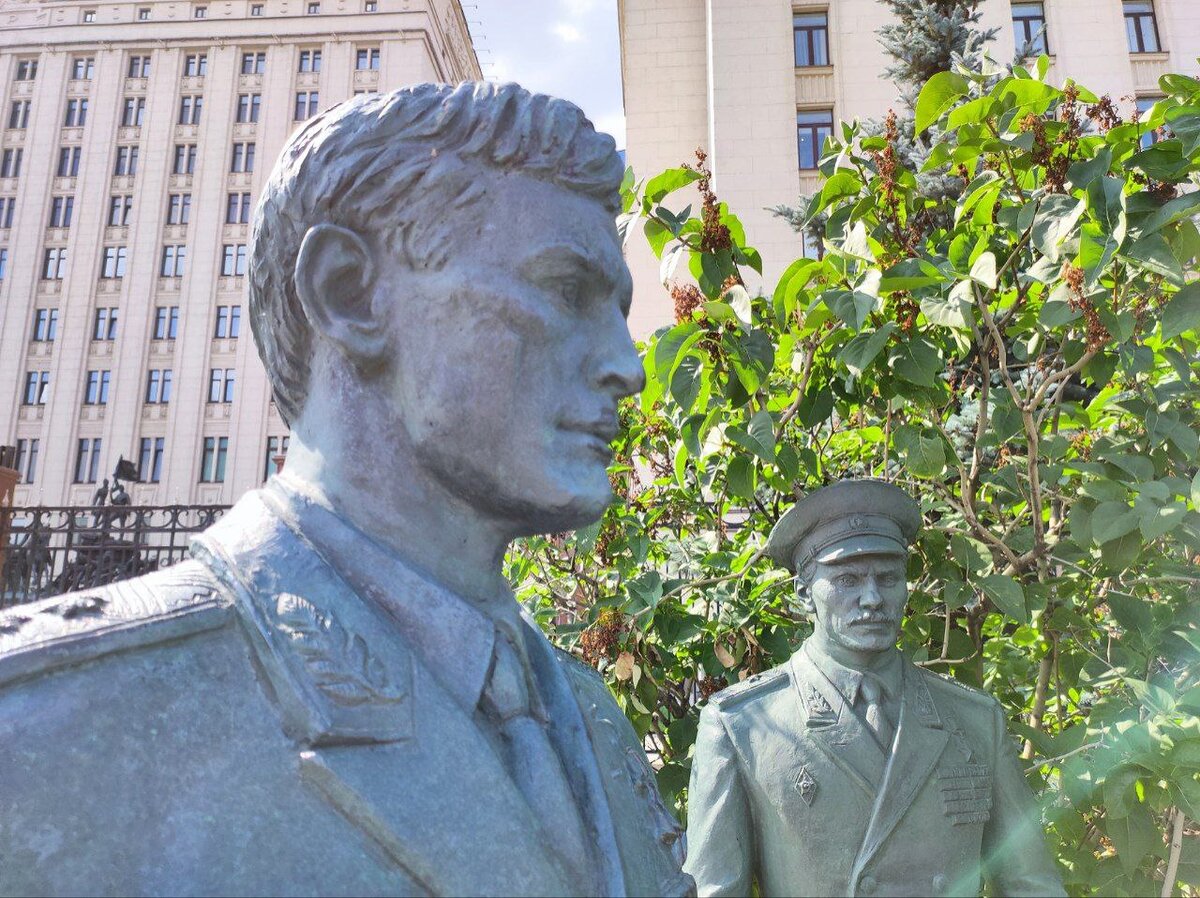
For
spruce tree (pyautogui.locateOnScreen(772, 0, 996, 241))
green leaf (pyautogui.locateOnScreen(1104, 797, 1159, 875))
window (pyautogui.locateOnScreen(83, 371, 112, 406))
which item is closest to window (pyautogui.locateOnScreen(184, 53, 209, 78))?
window (pyautogui.locateOnScreen(83, 371, 112, 406))

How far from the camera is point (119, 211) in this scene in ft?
120

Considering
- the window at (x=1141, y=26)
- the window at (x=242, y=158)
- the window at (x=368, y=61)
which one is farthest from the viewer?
the window at (x=368, y=61)

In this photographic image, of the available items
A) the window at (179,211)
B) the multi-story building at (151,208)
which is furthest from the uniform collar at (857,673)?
the window at (179,211)

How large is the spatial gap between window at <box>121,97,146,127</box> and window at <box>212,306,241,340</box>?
7888 millimetres

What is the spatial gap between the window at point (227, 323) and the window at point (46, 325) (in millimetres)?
5188

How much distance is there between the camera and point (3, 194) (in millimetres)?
37219

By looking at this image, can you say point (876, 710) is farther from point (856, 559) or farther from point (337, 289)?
point (337, 289)

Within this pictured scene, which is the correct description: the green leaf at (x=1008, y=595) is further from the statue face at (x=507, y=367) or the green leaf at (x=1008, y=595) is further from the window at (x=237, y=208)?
the window at (x=237, y=208)

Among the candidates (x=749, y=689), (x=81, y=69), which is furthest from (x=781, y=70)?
(x=81, y=69)

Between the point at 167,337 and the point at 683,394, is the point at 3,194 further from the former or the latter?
the point at 683,394

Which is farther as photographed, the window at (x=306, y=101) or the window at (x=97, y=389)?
the window at (x=306, y=101)

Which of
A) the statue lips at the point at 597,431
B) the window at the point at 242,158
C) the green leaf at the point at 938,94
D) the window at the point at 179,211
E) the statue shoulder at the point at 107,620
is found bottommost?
the statue shoulder at the point at 107,620

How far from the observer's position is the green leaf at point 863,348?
296 cm

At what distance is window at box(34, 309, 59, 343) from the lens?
116 feet
